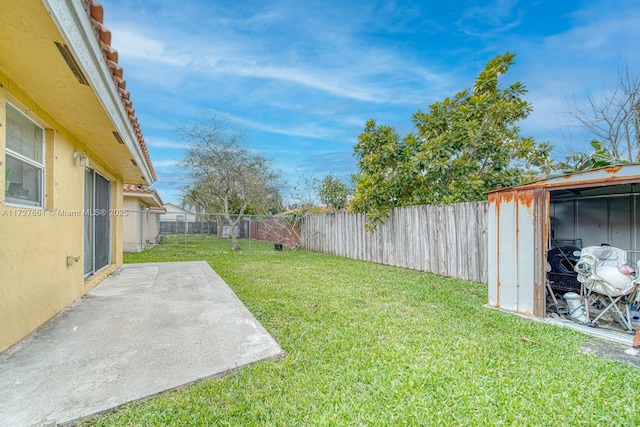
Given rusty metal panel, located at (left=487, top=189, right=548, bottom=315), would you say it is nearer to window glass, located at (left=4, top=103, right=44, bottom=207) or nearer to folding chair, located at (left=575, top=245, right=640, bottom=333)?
folding chair, located at (left=575, top=245, right=640, bottom=333)

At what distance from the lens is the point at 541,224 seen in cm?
413

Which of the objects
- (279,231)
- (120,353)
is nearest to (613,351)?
(120,353)

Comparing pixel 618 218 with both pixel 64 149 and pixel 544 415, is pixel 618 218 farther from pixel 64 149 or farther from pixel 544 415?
pixel 64 149

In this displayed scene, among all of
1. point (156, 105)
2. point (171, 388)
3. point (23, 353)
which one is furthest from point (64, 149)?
point (156, 105)

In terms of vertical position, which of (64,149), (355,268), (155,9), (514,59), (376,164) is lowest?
(355,268)

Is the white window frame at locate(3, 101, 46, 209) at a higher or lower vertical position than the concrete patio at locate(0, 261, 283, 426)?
higher

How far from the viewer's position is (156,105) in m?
14.9

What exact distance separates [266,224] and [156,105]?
935cm

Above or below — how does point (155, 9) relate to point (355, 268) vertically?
above

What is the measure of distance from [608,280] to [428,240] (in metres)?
4.42

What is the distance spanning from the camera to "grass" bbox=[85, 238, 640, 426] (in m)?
2.06

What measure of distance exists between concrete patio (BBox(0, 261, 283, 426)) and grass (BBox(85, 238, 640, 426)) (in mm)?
198

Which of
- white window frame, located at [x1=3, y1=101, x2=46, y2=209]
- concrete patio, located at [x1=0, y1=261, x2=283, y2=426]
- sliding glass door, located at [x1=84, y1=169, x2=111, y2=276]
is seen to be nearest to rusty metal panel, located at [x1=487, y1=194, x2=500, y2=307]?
concrete patio, located at [x1=0, y1=261, x2=283, y2=426]

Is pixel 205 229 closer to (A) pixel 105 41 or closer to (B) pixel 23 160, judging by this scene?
(B) pixel 23 160
